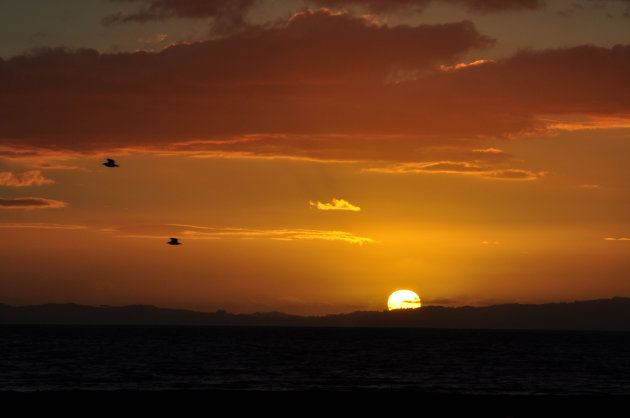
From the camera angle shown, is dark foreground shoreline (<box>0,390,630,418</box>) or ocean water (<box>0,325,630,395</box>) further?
ocean water (<box>0,325,630,395</box>)

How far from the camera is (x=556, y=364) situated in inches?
4589

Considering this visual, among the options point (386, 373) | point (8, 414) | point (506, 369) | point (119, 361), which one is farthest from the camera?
point (119, 361)

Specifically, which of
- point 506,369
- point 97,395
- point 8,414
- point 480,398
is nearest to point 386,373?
point 506,369

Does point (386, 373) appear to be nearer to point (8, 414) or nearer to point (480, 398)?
point (480, 398)

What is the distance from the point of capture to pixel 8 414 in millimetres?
43531

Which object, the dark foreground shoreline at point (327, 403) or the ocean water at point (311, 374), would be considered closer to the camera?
the dark foreground shoreline at point (327, 403)

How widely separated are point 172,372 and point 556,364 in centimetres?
5489

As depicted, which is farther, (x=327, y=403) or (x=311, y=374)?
(x=311, y=374)

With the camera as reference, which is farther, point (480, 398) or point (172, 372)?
point (172, 372)

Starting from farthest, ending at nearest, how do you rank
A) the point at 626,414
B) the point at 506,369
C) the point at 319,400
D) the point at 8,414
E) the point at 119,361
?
the point at 119,361 → the point at 506,369 → the point at 319,400 → the point at 626,414 → the point at 8,414

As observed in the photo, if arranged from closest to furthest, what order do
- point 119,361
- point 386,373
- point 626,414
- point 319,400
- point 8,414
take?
point 8,414 → point 626,414 → point 319,400 → point 386,373 → point 119,361

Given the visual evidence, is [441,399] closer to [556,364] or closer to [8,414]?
[8,414]

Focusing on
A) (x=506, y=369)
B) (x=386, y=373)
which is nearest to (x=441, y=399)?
(x=386, y=373)

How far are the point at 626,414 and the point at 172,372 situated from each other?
5582 centimetres
